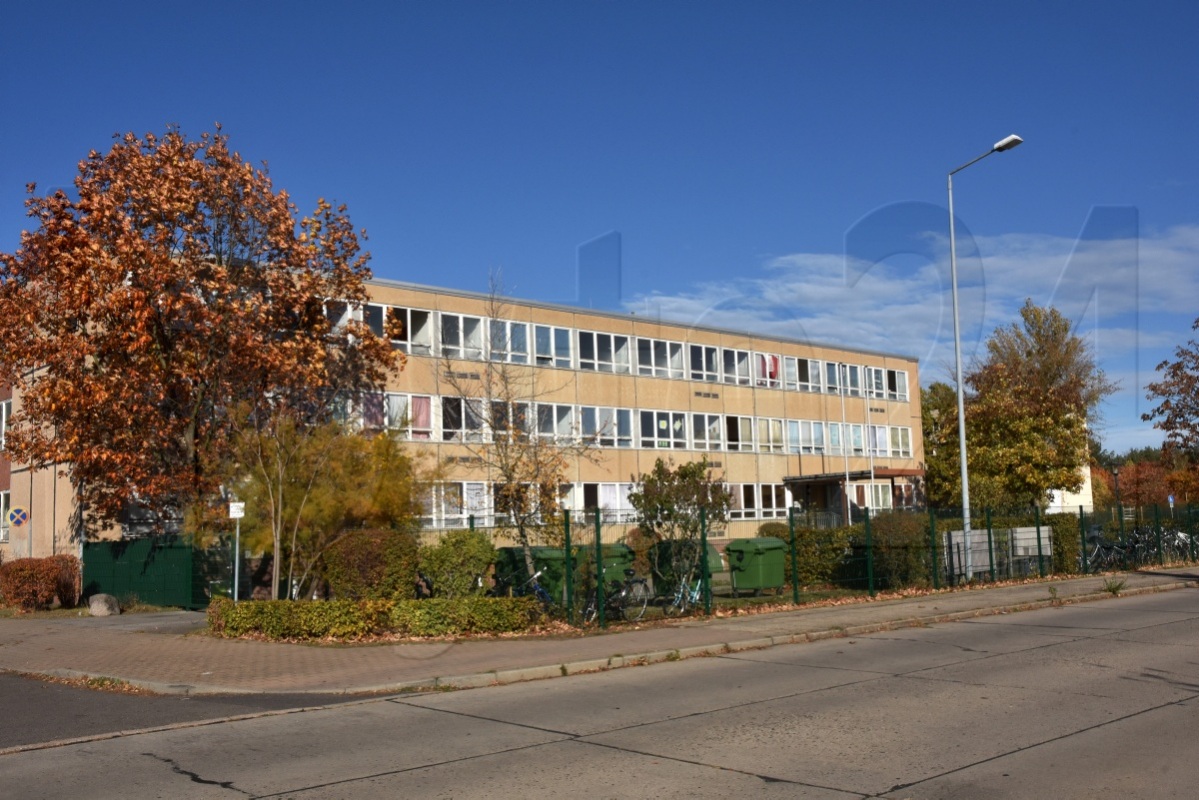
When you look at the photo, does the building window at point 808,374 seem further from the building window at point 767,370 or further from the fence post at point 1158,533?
the fence post at point 1158,533

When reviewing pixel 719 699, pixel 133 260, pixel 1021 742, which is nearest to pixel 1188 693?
pixel 1021 742

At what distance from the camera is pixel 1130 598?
904 inches

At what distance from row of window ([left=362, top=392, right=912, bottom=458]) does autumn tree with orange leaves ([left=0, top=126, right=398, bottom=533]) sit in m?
3.84

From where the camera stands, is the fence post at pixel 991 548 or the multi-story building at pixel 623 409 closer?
the fence post at pixel 991 548

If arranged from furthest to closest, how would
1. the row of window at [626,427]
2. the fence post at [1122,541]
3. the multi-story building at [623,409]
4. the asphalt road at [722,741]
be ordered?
1. the multi-story building at [623,409]
2. the row of window at [626,427]
3. the fence post at [1122,541]
4. the asphalt road at [722,741]

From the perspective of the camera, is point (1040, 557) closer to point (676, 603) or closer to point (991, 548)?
point (991, 548)


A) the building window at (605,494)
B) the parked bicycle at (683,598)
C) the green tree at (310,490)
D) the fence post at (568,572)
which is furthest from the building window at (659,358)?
the fence post at (568,572)

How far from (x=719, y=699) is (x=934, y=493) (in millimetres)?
45259

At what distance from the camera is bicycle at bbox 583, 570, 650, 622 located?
17.7 m

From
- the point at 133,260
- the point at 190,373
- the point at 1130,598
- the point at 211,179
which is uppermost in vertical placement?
the point at 211,179

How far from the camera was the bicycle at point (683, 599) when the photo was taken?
18.8 m

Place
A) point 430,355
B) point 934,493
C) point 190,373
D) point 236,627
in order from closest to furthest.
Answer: point 236,627 → point 190,373 → point 430,355 → point 934,493

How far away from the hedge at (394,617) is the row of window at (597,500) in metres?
2.55

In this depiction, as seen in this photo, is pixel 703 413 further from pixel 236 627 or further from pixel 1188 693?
pixel 1188 693
